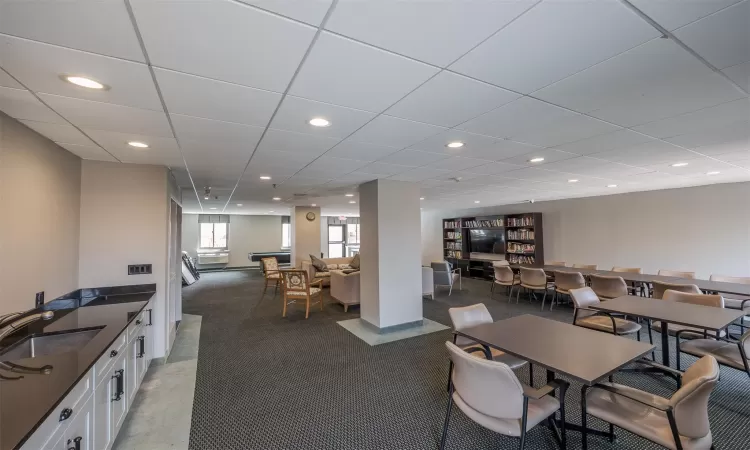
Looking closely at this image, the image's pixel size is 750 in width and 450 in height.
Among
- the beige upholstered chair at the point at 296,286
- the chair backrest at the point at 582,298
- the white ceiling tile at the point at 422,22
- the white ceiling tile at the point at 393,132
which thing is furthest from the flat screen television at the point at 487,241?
the white ceiling tile at the point at 422,22

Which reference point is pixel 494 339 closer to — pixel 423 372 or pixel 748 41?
pixel 423 372

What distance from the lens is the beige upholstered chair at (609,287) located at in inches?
178

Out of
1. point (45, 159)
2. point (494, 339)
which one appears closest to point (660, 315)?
point (494, 339)

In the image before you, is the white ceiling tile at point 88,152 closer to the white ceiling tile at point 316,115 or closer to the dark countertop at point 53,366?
the dark countertop at point 53,366

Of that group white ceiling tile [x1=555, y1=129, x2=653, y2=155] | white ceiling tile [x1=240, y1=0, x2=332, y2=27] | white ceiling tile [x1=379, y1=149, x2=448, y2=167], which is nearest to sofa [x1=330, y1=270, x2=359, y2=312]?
white ceiling tile [x1=379, y1=149, x2=448, y2=167]

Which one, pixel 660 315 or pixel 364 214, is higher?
pixel 364 214

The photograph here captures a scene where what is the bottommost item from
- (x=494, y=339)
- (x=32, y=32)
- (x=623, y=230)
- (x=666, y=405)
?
(x=666, y=405)

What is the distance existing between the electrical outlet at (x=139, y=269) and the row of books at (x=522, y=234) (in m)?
8.77

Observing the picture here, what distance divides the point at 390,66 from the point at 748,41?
1.65 meters

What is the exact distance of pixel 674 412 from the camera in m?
1.53

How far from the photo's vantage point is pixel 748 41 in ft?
4.44

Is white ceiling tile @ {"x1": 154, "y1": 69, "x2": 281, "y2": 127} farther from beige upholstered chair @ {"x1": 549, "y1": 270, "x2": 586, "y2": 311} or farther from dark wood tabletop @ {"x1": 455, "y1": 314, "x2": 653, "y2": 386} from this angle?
beige upholstered chair @ {"x1": 549, "y1": 270, "x2": 586, "y2": 311}

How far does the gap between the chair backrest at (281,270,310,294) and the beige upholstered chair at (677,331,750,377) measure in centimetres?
503

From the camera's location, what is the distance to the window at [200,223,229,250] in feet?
41.0
